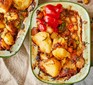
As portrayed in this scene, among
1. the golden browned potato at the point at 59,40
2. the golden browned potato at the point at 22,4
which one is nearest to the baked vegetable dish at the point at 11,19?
the golden browned potato at the point at 22,4

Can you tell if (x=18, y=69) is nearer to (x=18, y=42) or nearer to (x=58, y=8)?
(x=18, y=42)

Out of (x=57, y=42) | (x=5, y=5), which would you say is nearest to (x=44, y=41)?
(x=57, y=42)

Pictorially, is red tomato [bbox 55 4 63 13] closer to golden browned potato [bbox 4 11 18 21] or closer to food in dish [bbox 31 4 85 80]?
food in dish [bbox 31 4 85 80]

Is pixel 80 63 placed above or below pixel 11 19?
below

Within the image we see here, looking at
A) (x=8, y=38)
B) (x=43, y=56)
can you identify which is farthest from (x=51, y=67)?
(x=8, y=38)

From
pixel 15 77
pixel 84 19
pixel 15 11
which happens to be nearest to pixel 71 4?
pixel 84 19

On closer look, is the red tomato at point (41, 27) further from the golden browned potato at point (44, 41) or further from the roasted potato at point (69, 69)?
the roasted potato at point (69, 69)
